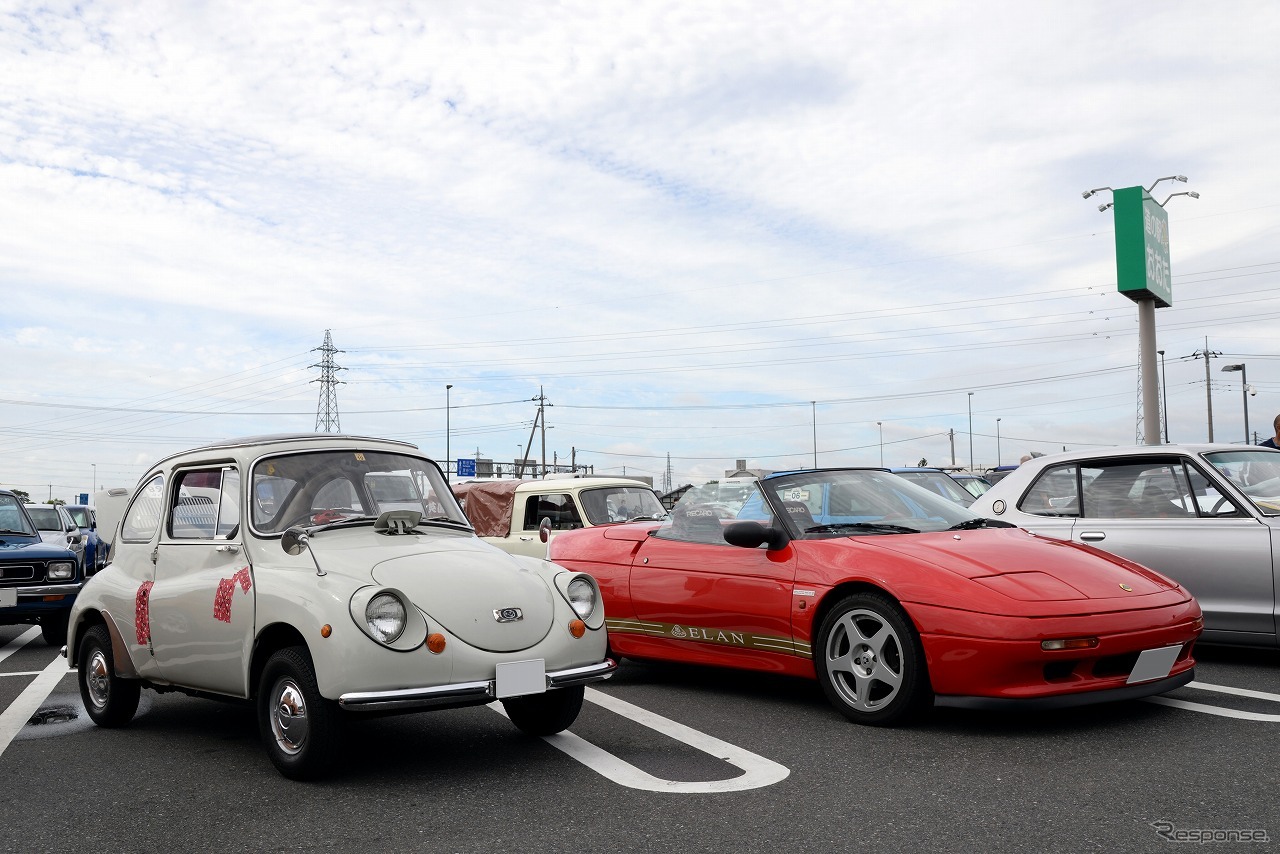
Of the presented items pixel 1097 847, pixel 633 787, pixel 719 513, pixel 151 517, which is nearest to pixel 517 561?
pixel 633 787

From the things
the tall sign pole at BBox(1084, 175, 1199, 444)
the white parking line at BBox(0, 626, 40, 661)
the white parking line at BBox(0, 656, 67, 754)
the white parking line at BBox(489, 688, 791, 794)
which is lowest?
the white parking line at BBox(0, 626, 40, 661)

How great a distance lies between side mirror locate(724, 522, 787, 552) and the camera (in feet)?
20.4

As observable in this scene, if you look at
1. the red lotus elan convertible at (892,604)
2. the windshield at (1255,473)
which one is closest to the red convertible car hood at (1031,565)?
the red lotus elan convertible at (892,604)

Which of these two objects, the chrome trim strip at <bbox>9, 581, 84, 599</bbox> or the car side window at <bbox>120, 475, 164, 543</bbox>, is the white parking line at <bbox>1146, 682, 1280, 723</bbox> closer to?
the car side window at <bbox>120, 475, 164, 543</bbox>

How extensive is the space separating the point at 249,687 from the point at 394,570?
91 centimetres

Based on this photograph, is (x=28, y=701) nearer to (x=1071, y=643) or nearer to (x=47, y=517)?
(x=1071, y=643)

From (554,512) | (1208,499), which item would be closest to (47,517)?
(554,512)

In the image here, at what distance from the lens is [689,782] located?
461 cm

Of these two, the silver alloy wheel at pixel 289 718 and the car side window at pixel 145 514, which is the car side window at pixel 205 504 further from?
the silver alloy wheel at pixel 289 718

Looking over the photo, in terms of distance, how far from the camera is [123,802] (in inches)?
180

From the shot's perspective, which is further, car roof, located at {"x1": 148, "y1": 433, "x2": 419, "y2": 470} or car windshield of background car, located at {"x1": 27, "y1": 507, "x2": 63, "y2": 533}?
car windshield of background car, located at {"x1": 27, "y1": 507, "x2": 63, "y2": 533}

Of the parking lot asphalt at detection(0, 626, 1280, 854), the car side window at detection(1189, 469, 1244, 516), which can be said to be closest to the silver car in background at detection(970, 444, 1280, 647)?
the car side window at detection(1189, 469, 1244, 516)

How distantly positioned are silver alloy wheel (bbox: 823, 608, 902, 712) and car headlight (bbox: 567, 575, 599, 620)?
1.28 meters

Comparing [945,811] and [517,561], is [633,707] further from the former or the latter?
[945,811]
